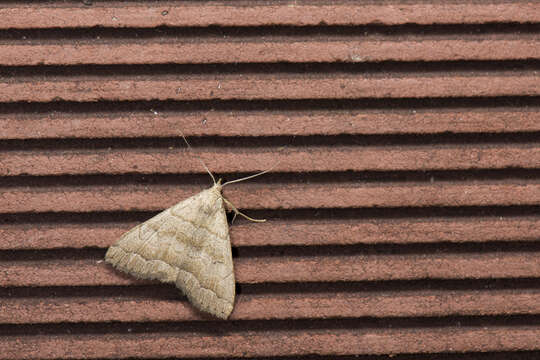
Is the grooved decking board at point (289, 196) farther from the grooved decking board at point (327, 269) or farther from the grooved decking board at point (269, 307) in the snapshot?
the grooved decking board at point (269, 307)

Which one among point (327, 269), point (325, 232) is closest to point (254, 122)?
point (325, 232)

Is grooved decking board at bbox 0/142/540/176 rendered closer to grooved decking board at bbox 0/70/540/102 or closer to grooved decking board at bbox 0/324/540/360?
grooved decking board at bbox 0/70/540/102

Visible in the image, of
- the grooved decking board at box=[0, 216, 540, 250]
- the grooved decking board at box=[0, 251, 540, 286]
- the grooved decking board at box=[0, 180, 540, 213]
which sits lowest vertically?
the grooved decking board at box=[0, 251, 540, 286]

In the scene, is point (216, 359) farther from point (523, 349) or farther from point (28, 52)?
point (28, 52)

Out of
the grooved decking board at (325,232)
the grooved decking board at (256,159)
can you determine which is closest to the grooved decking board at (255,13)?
the grooved decking board at (256,159)

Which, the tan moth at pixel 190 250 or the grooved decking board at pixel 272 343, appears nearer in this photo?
the tan moth at pixel 190 250

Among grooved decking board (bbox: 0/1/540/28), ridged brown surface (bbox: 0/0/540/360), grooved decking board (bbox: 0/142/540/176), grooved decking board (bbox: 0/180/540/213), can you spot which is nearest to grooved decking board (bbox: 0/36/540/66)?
ridged brown surface (bbox: 0/0/540/360)

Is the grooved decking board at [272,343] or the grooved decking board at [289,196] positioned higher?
the grooved decking board at [289,196]
